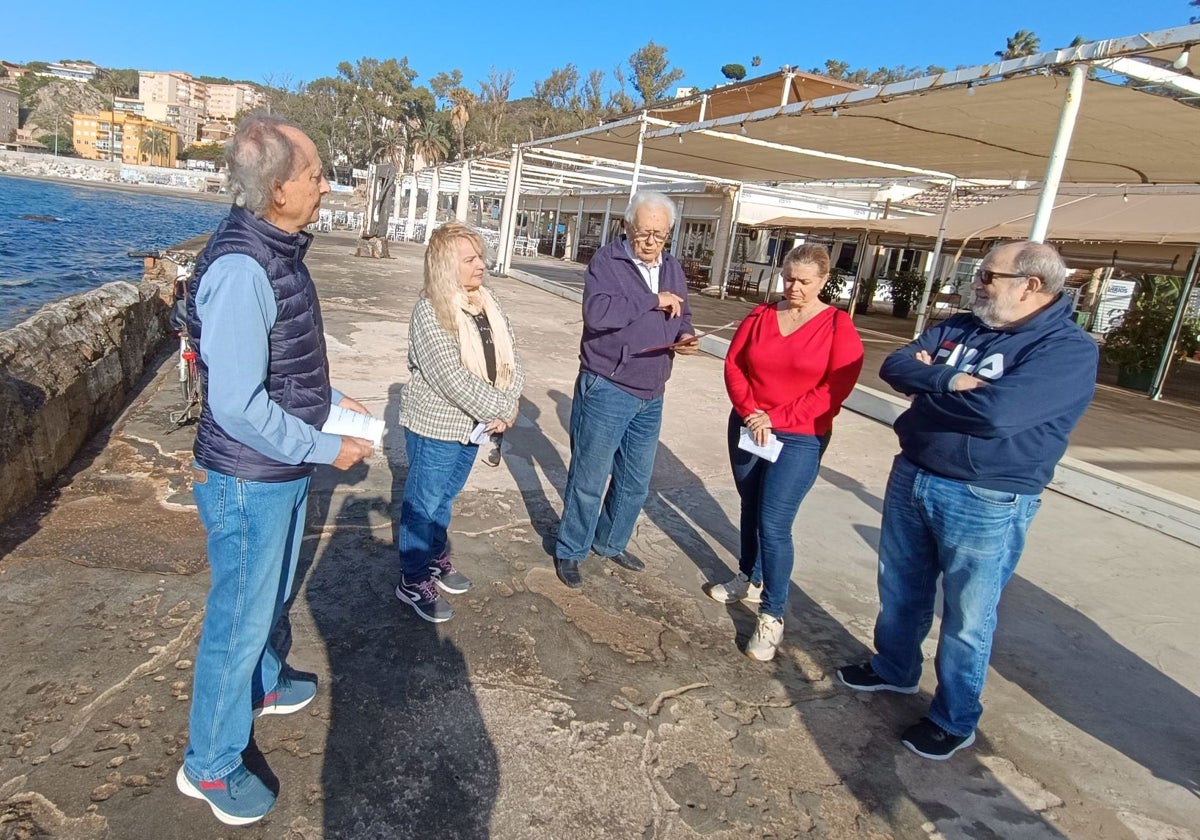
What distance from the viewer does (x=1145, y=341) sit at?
1058 cm

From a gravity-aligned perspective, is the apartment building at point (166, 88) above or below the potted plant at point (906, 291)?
above

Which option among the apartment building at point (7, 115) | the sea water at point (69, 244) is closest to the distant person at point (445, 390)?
the sea water at point (69, 244)

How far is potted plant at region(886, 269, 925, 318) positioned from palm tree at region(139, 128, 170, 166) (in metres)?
124

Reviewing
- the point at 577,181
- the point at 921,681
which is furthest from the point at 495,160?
the point at 921,681

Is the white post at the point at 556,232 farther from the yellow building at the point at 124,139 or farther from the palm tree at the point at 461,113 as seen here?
the yellow building at the point at 124,139

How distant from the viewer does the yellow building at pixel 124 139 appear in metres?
109

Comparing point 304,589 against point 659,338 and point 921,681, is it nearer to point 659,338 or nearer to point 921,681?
point 659,338

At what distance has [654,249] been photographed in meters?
3.15

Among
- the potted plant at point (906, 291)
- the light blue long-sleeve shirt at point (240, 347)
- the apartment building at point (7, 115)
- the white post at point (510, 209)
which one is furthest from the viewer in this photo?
the apartment building at point (7, 115)

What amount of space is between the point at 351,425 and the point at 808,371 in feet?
6.23

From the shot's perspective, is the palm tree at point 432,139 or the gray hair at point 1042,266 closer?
the gray hair at point 1042,266

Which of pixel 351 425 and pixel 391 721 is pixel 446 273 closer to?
pixel 351 425

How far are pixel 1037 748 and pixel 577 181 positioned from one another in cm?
2514

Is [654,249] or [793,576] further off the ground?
[654,249]
